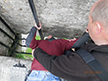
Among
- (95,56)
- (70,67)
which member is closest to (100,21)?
(95,56)

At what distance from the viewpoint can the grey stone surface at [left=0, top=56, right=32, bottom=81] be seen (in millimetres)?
1389

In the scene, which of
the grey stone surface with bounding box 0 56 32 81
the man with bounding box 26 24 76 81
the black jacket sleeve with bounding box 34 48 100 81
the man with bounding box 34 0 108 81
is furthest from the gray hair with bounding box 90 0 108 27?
the grey stone surface with bounding box 0 56 32 81

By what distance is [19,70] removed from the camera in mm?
1396

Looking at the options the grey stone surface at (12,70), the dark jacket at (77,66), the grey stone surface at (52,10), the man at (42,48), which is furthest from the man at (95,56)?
the grey stone surface at (12,70)

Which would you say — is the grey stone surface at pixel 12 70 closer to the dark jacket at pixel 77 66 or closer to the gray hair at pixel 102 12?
the dark jacket at pixel 77 66

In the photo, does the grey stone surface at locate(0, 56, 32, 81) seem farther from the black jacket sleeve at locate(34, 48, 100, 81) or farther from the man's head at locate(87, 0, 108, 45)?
the man's head at locate(87, 0, 108, 45)

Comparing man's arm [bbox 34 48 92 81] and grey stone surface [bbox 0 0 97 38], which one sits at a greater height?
grey stone surface [bbox 0 0 97 38]

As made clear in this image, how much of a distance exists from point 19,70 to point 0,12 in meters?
0.97

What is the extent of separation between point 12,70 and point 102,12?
1.45 m

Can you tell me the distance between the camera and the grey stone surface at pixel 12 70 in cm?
139

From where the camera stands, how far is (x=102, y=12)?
1.71 ft

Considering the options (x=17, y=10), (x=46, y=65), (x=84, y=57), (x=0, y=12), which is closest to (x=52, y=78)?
(x=46, y=65)

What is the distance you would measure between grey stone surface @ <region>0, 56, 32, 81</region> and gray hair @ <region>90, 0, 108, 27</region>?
1216 mm

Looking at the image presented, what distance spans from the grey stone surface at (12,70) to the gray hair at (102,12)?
1216 millimetres
